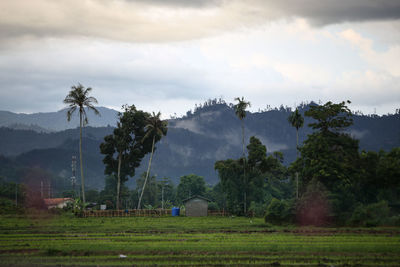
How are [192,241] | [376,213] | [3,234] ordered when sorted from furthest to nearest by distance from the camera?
[376,213]
[3,234]
[192,241]

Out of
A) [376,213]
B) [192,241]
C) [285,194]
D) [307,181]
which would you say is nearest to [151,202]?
[285,194]

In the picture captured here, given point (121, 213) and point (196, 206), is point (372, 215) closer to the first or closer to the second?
point (196, 206)

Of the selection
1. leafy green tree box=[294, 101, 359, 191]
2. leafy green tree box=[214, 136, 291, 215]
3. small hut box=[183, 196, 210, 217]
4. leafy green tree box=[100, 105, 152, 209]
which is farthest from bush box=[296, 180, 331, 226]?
leafy green tree box=[100, 105, 152, 209]

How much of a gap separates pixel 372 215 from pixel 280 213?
1299 cm

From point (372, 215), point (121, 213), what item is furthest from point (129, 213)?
point (372, 215)

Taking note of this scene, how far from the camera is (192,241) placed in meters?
46.4

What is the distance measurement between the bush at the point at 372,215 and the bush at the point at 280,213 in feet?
31.2

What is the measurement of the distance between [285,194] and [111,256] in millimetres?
146992

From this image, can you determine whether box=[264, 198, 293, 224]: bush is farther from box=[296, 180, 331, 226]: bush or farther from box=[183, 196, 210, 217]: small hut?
box=[183, 196, 210, 217]: small hut

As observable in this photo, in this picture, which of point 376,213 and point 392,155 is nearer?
point 376,213

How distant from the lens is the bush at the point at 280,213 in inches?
2781

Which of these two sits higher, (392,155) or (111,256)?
(392,155)

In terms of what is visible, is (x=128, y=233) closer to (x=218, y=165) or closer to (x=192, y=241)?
(x=192, y=241)

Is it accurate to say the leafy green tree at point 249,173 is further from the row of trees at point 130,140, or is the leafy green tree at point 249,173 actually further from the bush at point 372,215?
the bush at point 372,215
